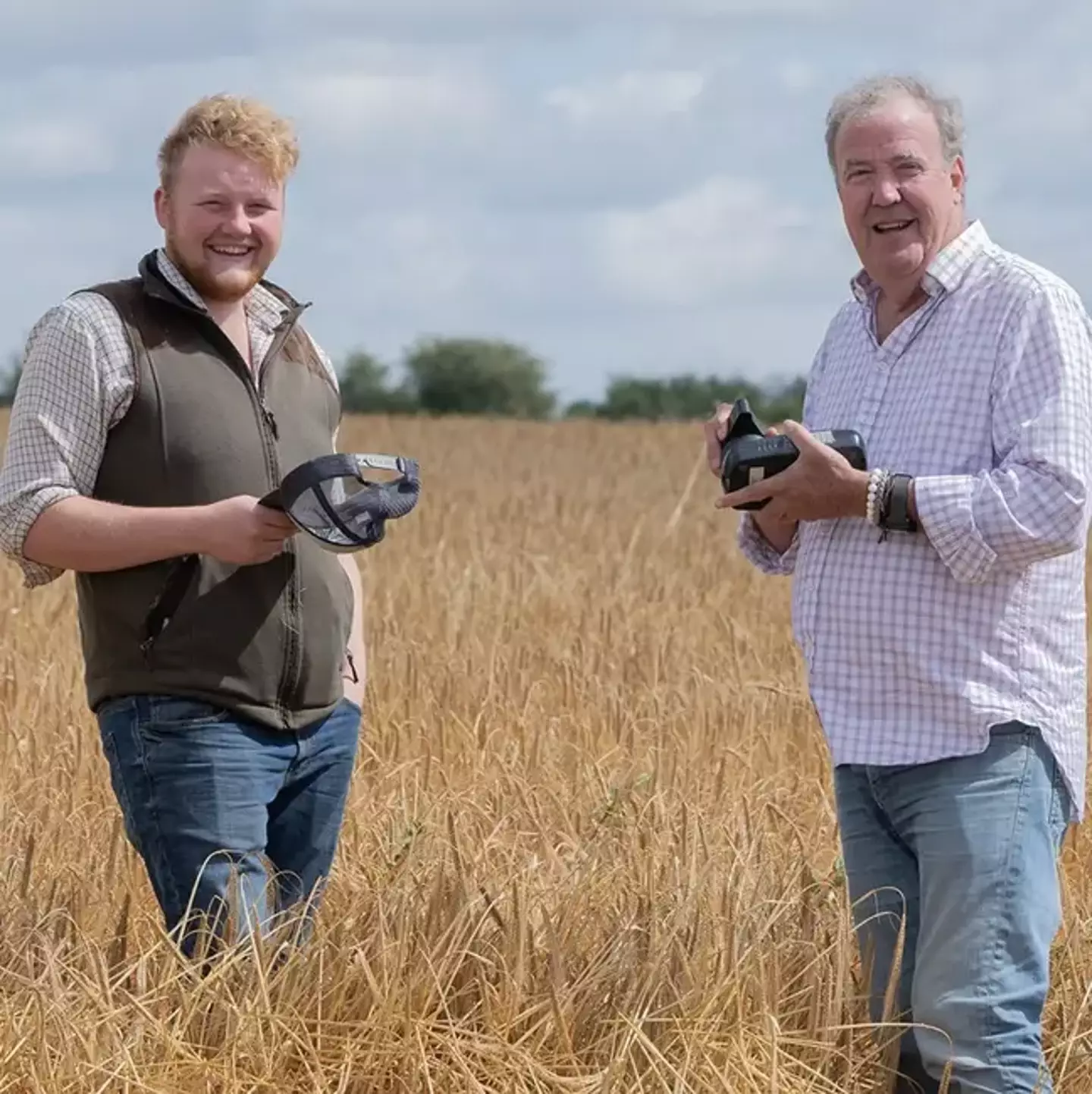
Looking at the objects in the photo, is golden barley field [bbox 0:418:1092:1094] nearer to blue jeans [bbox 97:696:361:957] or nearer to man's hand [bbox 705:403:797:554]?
blue jeans [bbox 97:696:361:957]

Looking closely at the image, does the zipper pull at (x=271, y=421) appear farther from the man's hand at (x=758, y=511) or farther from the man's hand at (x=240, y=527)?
the man's hand at (x=758, y=511)

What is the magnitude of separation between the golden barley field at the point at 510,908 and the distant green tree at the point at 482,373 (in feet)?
171

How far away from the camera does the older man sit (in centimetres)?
284

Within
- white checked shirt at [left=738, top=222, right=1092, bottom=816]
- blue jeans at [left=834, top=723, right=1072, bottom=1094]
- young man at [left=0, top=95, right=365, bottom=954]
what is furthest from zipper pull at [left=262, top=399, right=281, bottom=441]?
blue jeans at [left=834, top=723, right=1072, bottom=1094]

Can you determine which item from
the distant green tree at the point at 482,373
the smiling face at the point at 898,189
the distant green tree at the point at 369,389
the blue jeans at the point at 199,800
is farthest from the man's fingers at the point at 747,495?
the distant green tree at the point at 482,373

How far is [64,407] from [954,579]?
1.40 m

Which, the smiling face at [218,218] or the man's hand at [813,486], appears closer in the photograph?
the man's hand at [813,486]

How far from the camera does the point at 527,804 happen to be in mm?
4418

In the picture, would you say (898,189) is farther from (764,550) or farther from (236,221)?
(236,221)

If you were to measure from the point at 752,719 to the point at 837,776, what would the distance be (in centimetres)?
234

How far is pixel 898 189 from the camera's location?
2.98 meters

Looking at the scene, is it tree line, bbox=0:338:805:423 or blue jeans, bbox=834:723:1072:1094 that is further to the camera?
tree line, bbox=0:338:805:423

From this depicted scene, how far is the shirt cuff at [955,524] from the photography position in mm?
2820

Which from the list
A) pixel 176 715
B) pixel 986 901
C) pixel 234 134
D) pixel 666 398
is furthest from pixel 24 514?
pixel 666 398
